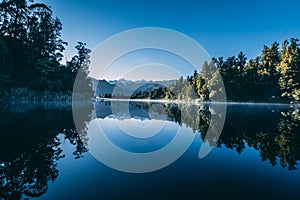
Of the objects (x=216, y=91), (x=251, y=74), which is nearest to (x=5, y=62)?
(x=216, y=91)

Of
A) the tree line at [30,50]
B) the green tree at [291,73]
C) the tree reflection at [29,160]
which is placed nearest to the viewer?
the tree reflection at [29,160]

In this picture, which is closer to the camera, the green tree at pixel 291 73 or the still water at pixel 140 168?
the still water at pixel 140 168

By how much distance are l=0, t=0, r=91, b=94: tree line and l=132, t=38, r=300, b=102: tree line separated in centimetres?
3027

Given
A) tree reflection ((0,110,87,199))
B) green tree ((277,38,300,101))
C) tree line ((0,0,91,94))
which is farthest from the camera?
green tree ((277,38,300,101))

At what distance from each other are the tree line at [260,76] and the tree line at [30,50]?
30.3 metres

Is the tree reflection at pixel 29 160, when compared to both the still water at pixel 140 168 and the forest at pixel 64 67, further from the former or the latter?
the forest at pixel 64 67

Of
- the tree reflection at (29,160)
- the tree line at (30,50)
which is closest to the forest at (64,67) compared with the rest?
the tree line at (30,50)

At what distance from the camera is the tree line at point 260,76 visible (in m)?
35.4

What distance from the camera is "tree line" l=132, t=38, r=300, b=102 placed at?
35.4 m

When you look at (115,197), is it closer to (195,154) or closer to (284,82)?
(195,154)

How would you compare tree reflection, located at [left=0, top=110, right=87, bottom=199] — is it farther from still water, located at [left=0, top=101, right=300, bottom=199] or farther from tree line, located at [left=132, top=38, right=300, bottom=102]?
tree line, located at [left=132, top=38, right=300, bottom=102]

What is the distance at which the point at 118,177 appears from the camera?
143 inches

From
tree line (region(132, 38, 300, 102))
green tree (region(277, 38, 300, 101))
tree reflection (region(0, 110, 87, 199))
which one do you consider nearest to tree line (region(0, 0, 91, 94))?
tree reflection (region(0, 110, 87, 199))

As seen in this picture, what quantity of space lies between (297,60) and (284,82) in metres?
4.77
